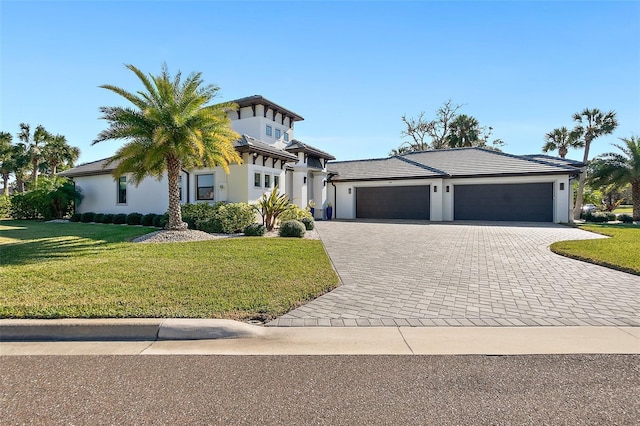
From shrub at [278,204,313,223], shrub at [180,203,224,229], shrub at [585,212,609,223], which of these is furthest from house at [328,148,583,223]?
shrub at [180,203,224,229]

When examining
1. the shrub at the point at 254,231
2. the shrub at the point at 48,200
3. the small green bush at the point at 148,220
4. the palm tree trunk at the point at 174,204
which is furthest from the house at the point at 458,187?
the shrub at the point at 48,200

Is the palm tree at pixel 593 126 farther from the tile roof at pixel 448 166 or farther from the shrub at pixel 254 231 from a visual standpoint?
the shrub at pixel 254 231

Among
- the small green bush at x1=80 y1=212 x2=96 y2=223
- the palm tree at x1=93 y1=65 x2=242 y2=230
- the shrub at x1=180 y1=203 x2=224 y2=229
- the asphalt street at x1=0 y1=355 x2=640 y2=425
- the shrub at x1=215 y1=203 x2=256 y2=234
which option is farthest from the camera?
the small green bush at x1=80 y1=212 x2=96 y2=223

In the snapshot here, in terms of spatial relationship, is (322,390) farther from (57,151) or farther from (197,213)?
(57,151)

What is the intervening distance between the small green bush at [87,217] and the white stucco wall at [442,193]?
16.6 m

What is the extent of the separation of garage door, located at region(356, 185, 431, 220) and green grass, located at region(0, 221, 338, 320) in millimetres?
15964

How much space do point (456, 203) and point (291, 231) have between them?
15.2 metres

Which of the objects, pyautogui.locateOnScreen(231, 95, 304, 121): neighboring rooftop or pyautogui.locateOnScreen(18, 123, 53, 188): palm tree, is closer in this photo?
pyautogui.locateOnScreen(231, 95, 304, 121): neighboring rooftop

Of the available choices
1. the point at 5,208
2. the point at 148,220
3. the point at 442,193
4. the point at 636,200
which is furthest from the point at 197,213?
the point at 636,200

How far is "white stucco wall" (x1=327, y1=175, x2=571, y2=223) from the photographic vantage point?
68.3ft

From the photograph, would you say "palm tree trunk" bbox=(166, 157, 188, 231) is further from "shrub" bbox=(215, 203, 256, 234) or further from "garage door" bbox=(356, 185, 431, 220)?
"garage door" bbox=(356, 185, 431, 220)

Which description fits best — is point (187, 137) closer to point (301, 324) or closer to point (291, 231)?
point (291, 231)

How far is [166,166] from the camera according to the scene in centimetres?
1346

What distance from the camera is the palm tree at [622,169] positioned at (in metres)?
21.5
